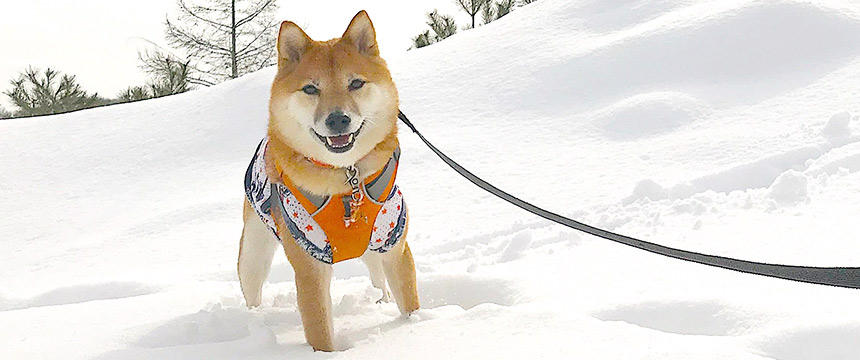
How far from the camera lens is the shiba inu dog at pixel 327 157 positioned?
7.88ft

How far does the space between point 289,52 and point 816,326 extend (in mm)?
1769

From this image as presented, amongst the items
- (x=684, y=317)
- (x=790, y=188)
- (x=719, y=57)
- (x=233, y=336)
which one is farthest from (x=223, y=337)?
(x=719, y=57)

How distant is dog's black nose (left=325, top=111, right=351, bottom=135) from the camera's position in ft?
7.54

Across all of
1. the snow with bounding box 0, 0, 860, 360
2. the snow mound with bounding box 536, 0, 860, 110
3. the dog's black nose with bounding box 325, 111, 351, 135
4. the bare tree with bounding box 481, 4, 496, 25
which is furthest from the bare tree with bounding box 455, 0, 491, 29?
the dog's black nose with bounding box 325, 111, 351, 135

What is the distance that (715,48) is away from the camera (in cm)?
654

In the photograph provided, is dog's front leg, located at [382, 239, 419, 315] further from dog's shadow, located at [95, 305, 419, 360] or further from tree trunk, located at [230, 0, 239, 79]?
tree trunk, located at [230, 0, 239, 79]

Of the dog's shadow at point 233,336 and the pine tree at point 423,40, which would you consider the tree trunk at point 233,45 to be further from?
the dog's shadow at point 233,336

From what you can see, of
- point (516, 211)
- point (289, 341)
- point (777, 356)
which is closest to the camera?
point (777, 356)

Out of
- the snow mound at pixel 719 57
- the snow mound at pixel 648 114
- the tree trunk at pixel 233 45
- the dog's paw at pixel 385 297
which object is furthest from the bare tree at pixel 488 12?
the dog's paw at pixel 385 297

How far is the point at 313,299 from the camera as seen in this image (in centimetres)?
253

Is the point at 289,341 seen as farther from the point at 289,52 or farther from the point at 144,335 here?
the point at 289,52

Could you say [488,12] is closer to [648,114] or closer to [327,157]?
[648,114]

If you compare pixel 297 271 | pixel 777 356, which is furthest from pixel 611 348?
pixel 297 271

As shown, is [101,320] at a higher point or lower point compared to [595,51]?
lower
